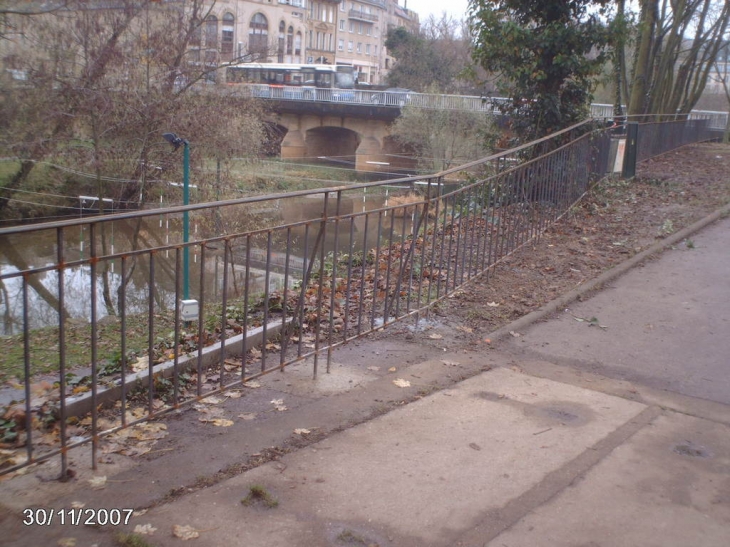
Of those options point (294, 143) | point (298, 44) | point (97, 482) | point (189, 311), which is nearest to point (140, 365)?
point (97, 482)

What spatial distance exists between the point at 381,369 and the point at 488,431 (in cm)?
125

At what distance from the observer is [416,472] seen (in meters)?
3.87

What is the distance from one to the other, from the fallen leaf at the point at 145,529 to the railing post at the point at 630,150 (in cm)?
1259

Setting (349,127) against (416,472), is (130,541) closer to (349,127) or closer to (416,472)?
(416,472)

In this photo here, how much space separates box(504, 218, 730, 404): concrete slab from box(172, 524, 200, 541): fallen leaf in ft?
11.4

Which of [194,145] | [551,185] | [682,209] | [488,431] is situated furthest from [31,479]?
[194,145]

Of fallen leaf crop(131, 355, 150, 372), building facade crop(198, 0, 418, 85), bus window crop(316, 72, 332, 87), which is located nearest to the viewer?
fallen leaf crop(131, 355, 150, 372)

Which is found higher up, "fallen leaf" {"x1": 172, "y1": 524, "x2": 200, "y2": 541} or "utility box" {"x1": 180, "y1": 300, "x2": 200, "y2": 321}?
"fallen leaf" {"x1": 172, "y1": 524, "x2": 200, "y2": 541}

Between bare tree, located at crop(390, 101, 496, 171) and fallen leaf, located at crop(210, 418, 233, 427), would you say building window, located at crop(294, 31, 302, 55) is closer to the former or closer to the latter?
bare tree, located at crop(390, 101, 496, 171)

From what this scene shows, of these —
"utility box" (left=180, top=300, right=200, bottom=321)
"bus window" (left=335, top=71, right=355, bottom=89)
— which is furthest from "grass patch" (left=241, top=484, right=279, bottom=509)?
"bus window" (left=335, top=71, right=355, bottom=89)

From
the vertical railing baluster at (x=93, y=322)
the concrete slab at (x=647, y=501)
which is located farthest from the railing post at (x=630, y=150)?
the vertical railing baluster at (x=93, y=322)

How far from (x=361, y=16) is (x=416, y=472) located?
102 metres

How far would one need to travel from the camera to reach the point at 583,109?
1253 cm
